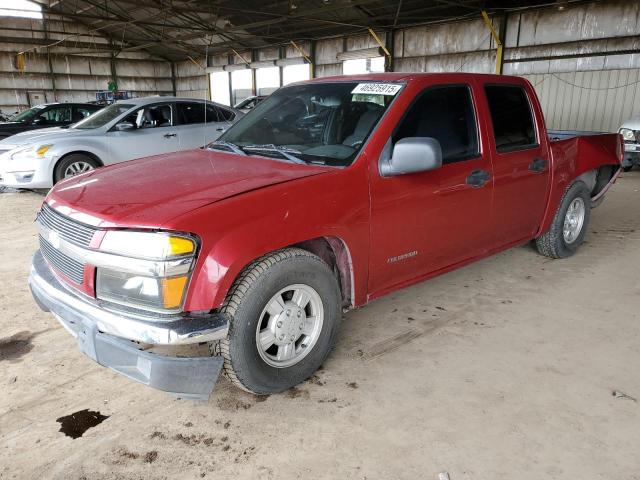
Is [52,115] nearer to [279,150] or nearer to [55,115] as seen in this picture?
[55,115]

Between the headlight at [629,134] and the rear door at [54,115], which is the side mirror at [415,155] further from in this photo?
the rear door at [54,115]

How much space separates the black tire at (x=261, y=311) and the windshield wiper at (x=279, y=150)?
68cm

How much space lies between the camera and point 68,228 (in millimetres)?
2387

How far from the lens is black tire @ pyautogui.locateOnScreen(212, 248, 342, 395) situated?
2293 mm

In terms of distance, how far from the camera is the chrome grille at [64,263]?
2.33 metres

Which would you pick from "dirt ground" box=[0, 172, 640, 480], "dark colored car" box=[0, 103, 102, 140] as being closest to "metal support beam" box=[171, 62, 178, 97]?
"dark colored car" box=[0, 103, 102, 140]

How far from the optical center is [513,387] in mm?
2709

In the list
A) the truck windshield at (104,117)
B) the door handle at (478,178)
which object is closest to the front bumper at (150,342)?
the door handle at (478,178)

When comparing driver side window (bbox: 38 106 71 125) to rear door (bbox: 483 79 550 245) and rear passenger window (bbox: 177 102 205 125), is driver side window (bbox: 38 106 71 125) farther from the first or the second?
rear door (bbox: 483 79 550 245)

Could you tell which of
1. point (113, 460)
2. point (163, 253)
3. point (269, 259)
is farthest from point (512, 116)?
point (113, 460)

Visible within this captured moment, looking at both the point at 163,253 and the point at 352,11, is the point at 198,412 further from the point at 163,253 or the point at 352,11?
the point at 352,11

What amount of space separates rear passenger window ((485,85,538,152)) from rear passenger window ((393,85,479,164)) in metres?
0.27

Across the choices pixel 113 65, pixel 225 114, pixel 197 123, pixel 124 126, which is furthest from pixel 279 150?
pixel 113 65

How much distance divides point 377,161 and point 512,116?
1.63 metres
